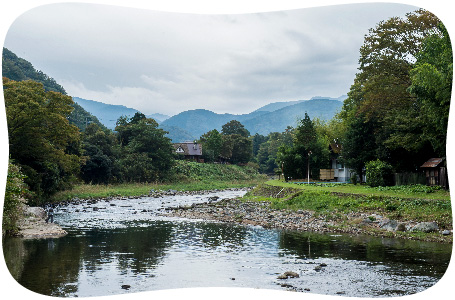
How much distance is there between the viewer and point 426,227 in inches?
505

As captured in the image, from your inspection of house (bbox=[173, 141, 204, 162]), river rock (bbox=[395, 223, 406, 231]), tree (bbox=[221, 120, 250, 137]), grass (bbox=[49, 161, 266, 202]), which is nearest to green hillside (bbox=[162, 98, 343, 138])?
tree (bbox=[221, 120, 250, 137])

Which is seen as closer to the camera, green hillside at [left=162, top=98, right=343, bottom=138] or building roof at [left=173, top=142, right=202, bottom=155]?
green hillside at [left=162, top=98, right=343, bottom=138]

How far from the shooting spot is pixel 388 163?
46.6ft

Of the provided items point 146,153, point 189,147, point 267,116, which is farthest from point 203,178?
point 267,116

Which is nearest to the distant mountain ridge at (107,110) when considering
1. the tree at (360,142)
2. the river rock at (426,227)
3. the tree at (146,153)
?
the river rock at (426,227)

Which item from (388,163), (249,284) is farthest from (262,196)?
(249,284)

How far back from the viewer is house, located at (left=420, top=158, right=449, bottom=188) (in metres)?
8.20

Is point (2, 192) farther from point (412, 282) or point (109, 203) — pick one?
point (109, 203)

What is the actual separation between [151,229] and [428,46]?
10817mm

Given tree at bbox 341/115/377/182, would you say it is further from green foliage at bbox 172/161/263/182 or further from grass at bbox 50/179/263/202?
green foliage at bbox 172/161/263/182

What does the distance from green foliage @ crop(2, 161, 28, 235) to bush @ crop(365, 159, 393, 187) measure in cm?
1012

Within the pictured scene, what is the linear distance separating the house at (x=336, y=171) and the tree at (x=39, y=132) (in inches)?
290

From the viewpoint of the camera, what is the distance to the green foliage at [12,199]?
8.00m

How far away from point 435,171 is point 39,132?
797 centimetres
